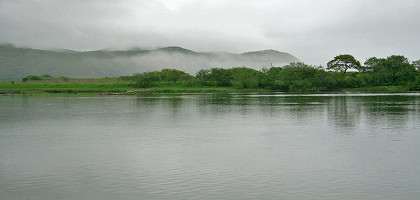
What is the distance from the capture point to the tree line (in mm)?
117812

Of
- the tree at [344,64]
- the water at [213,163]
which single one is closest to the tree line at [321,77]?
the tree at [344,64]

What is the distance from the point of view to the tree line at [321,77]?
11781 centimetres

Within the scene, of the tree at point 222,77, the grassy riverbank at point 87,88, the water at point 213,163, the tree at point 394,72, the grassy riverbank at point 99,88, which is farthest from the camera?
the tree at point 222,77

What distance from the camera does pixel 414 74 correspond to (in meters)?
116

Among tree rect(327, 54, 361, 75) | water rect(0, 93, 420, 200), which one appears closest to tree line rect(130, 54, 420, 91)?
tree rect(327, 54, 361, 75)

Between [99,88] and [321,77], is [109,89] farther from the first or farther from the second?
[321,77]

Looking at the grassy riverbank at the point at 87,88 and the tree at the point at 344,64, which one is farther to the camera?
the tree at the point at 344,64

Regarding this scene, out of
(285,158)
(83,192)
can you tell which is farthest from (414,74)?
(83,192)

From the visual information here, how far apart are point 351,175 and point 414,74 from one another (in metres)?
123

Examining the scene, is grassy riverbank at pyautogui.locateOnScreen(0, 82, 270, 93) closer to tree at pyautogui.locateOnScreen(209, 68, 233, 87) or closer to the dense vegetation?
the dense vegetation

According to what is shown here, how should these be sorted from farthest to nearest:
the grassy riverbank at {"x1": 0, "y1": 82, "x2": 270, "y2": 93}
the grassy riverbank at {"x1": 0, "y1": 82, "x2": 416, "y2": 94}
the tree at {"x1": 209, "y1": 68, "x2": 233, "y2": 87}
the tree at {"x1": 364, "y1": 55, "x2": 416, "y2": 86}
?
the tree at {"x1": 209, "y1": 68, "x2": 233, "y2": 87} < the tree at {"x1": 364, "y1": 55, "x2": 416, "y2": 86} < the grassy riverbank at {"x1": 0, "y1": 82, "x2": 270, "y2": 93} < the grassy riverbank at {"x1": 0, "y1": 82, "x2": 416, "y2": 94}

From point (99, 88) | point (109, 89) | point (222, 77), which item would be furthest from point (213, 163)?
point (222, 77)

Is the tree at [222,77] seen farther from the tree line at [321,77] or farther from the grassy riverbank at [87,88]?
the grassy riverbank at [87,88]

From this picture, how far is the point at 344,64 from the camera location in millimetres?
142750
